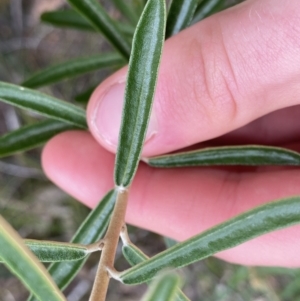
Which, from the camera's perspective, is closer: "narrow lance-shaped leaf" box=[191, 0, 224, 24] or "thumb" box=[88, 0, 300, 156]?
"thumb" box=[88, 0, 300, 156]

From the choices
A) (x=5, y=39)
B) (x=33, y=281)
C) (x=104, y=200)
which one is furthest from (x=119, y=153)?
(x=5, y=39)

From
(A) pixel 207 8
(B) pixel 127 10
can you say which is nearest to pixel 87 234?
(A) pixel 207 8

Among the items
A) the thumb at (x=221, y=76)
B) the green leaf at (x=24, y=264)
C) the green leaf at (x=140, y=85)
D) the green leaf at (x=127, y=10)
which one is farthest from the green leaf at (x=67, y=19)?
the green leaf at (x=24, y=264)

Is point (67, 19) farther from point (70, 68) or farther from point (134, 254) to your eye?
point (134, 254)

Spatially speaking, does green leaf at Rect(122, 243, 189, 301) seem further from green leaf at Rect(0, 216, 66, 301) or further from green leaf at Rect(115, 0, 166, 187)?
green leaf at Rect(0, 216, 66, 301)

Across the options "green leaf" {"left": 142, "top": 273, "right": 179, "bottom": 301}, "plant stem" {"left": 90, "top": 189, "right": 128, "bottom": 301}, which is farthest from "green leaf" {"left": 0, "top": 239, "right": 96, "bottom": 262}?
"green leaf" {"left": 142, "top": 273, "right": 179, "bottom": 301}
